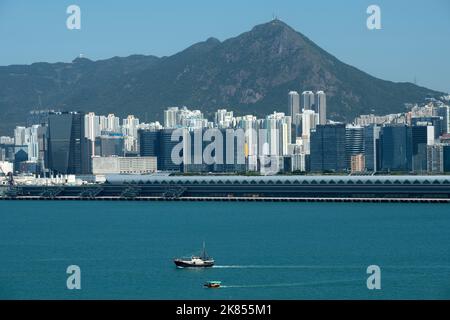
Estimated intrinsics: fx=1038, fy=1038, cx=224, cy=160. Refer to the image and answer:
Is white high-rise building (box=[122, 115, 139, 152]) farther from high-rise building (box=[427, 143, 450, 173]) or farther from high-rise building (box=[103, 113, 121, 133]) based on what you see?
high-rise building (box=[427, 143, 450, 173])

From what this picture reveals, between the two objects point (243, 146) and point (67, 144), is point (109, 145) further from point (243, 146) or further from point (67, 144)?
point (243, 146)

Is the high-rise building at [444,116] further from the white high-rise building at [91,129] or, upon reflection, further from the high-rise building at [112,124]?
the high-rise building at [112,124]

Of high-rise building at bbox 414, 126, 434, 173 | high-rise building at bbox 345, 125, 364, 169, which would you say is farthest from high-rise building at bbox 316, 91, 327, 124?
high-rise building at bbox 414, 126, 434, 173

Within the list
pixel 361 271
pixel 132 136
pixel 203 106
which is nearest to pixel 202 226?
pixel 361 271

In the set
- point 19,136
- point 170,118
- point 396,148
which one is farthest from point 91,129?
point 396,148

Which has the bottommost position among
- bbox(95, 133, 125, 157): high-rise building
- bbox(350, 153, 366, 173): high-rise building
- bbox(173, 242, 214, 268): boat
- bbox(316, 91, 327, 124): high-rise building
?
bbox(173, 242, 214, 268): boat
